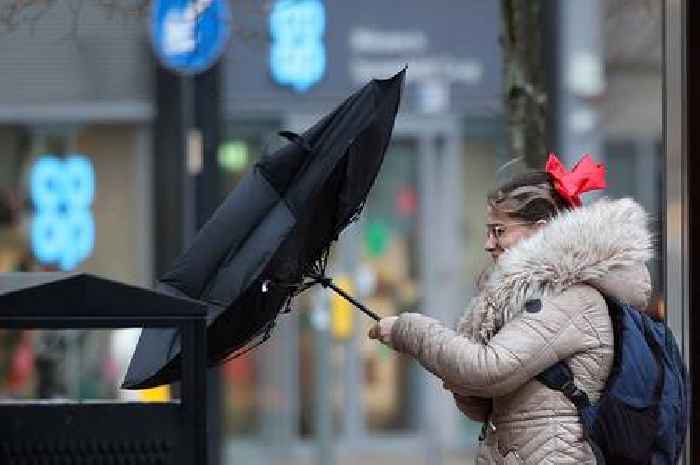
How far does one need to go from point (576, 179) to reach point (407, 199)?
29.8 ft

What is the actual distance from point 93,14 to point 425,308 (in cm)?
687

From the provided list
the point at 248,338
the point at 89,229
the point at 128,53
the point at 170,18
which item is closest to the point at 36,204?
the point at 89,229

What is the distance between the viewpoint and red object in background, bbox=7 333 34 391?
35.7 ft

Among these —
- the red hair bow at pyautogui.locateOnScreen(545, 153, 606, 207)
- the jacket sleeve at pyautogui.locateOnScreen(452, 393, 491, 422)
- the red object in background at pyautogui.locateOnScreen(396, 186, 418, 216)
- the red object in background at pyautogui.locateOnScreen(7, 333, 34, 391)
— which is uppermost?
the red object in background at pyautogui.locateOnScreen(396, 186, 418, 216)

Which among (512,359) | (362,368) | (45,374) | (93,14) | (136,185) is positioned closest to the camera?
(512,359)

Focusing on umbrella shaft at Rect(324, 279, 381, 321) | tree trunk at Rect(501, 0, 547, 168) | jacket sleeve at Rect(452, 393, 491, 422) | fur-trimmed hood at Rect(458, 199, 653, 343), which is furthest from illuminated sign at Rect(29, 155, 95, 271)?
fur-trimmed hood at Rect(458, 199, 653, 343)

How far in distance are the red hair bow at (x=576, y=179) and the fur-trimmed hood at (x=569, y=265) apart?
2.3 inches

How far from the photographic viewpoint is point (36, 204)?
1152cm

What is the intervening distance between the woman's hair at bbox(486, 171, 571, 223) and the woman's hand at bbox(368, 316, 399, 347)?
341mm

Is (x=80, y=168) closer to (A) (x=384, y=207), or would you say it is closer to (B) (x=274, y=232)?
(A) (x=384, y=207)

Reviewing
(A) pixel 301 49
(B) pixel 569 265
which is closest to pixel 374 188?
(A) pixel 301 49

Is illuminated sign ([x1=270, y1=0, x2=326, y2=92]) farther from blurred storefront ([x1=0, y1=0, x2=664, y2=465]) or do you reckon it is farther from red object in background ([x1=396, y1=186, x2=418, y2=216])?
red object in background ([x1=396, y1=186, x2=418, y2=216])

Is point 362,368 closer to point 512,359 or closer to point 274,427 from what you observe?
point 274,427

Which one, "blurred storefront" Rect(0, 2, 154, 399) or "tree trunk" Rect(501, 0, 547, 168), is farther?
"blurred storefront" Rect(0, 2, 154, 399)
